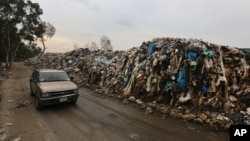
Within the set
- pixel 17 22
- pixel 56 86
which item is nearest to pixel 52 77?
pixel 56 86

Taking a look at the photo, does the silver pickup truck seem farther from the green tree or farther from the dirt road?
the green tree

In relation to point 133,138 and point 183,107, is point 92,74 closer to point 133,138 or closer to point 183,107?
point 183,107

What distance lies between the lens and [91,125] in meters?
Result: 7.11

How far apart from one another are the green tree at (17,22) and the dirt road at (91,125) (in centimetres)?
2330

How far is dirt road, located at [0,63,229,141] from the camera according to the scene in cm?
618

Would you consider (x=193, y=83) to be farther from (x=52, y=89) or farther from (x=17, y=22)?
(x=17, y=22)

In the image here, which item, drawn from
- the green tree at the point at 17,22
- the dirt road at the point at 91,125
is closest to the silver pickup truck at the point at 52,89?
the dirt road at the point at 91,125

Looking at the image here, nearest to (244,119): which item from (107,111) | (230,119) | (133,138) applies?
(230,119)

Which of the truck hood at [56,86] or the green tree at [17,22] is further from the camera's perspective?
the green tree at [17,22]

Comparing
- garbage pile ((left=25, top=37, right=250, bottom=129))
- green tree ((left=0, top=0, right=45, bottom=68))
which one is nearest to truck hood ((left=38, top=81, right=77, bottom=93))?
garbage pile ((left=25, top=37, right=250, bottom=129))

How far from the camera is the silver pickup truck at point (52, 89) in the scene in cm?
840

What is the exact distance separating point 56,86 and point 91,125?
9.53ft

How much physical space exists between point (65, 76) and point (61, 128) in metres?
3.97

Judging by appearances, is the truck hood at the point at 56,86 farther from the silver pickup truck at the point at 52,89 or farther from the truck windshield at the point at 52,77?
the truck windshield at the point at 52,77
